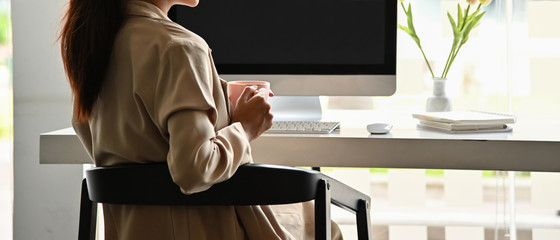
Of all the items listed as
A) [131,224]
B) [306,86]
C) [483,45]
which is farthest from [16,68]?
[483,45]

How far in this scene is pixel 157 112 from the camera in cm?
102

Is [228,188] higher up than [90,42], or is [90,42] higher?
[90,42]

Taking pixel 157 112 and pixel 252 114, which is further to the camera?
pixel 252 114

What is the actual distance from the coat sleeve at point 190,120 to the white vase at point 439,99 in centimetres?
123

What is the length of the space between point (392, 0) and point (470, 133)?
1.65 ft

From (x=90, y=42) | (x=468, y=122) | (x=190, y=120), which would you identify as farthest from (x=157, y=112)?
(x=468, y=122)

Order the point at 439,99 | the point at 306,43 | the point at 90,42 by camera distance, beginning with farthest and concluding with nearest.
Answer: the point at 439,99, the point at 306,43, the point at 90,42

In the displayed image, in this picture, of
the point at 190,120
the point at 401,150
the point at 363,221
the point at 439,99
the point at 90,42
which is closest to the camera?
the point at 190,120

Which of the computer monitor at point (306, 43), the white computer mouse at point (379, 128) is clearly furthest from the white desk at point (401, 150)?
the computer monitor at point (306, 43)

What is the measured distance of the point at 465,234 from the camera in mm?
2719

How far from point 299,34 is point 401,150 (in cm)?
58

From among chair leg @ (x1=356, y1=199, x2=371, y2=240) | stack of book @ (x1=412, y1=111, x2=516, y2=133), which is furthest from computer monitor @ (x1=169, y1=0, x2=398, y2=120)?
chair leg @ (x1=356, y1=199, x2=371, y2=240)

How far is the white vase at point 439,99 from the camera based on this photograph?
2.15 meters

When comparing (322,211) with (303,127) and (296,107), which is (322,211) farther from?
(296,107)
